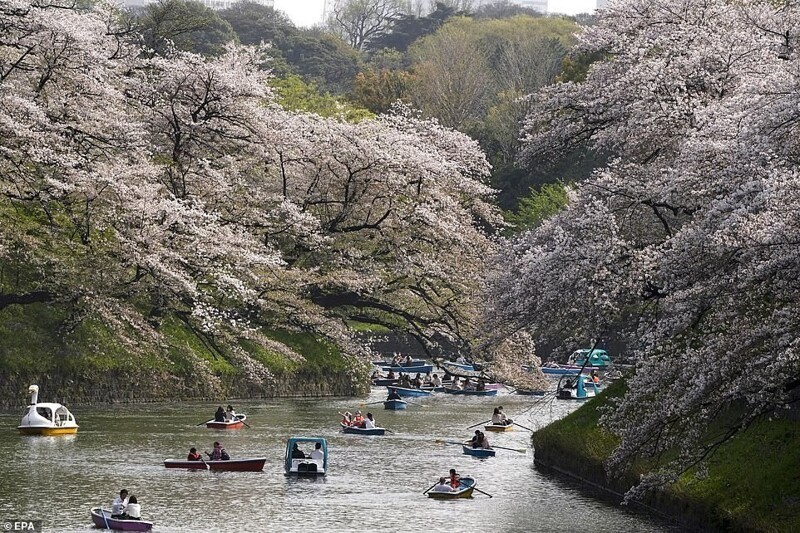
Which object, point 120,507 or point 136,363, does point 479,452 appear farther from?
point 120,507

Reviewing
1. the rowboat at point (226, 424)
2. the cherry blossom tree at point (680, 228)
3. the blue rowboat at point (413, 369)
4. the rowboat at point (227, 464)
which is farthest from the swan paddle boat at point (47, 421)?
the blue rowboat at point (413, 369)

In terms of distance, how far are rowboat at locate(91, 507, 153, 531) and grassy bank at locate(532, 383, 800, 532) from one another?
469 inches

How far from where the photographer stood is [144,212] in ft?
159

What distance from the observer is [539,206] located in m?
85.2

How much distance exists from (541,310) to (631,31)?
14.7 m

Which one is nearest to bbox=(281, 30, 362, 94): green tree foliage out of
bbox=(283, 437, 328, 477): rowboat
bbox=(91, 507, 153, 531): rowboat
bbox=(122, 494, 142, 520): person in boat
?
bbox=(283, 437, 328, 477): rowboat

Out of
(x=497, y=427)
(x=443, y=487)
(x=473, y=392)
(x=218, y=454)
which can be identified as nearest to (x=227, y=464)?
(x=218, y=454)

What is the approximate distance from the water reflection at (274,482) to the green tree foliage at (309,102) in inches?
1316

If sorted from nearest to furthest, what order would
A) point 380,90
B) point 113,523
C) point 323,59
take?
1. point 113,523
2. point 380,90
3. point 323,59

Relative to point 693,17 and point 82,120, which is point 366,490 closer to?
point 693,17

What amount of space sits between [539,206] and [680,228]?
51.3 meters

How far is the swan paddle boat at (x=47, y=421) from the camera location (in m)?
41.8

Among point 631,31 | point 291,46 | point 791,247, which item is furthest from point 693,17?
point 291,46

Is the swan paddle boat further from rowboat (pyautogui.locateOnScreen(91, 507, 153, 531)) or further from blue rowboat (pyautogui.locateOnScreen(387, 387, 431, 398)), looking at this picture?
blue rowboat (pyautogui.locateOnScreen(387, 387, 431, 398))
